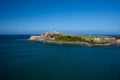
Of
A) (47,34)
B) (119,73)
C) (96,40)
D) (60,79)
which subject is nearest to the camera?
(60,79)

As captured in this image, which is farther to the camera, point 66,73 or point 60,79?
point 66,73

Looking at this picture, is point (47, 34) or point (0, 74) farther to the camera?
point (47, 34)

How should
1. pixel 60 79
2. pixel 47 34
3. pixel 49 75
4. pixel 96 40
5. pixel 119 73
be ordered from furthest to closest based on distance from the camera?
1. pixel 47 34
2. pixel 96 40
3. pixel 119 73
4. pixel 49 75
5. pixel 60 79

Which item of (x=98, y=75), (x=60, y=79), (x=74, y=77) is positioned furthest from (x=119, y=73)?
(x=60, y=79)

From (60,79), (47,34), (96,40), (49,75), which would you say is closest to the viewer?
(60,79)

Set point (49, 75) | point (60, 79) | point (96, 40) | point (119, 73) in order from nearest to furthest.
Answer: point (60, 79) → point (49, 75) → point (119, 73) → point (96, 40)

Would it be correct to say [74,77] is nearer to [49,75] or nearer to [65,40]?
[49,75]

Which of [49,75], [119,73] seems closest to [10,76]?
[49,75]

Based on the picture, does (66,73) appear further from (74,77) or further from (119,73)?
(119,73)
